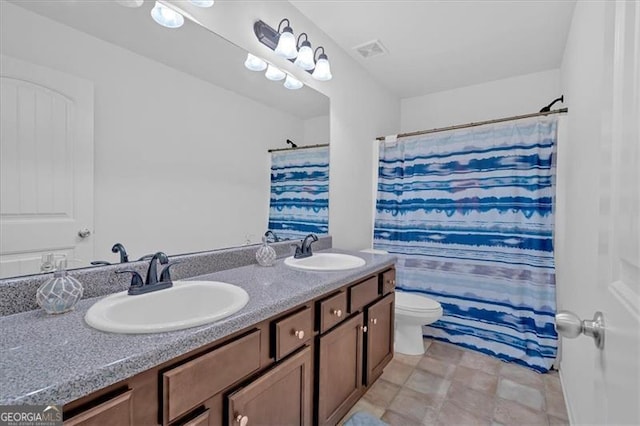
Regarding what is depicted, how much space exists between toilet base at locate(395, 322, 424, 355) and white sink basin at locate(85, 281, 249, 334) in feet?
5.39

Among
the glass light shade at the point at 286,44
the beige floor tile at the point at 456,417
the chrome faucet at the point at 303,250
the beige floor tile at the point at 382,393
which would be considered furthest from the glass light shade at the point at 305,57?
the beige floor tile at the point at 456,417

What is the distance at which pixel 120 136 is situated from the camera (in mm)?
1096

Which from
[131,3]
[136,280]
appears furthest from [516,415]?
[131,3]

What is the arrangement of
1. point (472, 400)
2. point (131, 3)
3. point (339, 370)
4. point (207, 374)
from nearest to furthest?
1. point (207, 374)
2. point (131, 3)
3. point (339, 370)
4. point (472, 400)

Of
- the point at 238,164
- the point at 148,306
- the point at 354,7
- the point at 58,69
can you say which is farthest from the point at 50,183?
the point at 354,7

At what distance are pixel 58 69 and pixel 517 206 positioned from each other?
262 cm

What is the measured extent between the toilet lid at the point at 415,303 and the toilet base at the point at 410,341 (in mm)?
176

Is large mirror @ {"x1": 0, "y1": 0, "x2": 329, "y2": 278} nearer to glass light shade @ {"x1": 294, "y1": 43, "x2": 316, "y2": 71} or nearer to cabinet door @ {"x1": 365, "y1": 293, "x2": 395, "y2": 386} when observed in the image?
glass light shade @ {"x1": 294, "y1": 43, "x2": 316, "y2": 71}

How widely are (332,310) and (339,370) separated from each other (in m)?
0.32

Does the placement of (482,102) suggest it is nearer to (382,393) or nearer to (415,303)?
(415,303)

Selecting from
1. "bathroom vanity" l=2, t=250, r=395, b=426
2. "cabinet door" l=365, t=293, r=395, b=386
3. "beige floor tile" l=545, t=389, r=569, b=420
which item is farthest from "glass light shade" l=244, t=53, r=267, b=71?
"beige floor tile" l=545, t=389, r=569, b=420

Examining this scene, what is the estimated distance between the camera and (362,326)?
1.53m

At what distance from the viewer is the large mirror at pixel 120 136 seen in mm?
872

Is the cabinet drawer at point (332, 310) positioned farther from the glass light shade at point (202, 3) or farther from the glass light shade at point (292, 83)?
the glass light shade at point (202, 3)
